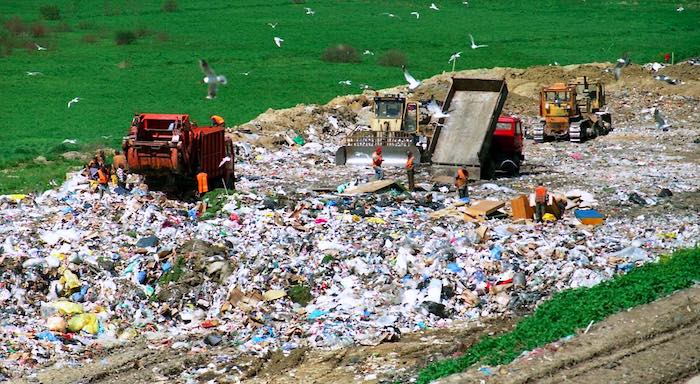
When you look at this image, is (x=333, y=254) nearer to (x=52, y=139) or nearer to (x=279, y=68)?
(x=52, y=139)

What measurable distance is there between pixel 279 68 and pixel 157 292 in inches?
1523

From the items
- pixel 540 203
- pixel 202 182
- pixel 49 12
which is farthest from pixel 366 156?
pixel 49 12

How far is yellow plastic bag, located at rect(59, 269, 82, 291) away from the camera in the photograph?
14529mm

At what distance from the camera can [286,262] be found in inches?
598

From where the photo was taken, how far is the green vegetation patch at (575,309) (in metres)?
11.0

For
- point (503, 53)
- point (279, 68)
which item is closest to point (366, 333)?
point (279, 68)

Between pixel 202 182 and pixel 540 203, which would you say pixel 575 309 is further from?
pixel 202 182

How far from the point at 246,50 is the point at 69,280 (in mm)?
44959

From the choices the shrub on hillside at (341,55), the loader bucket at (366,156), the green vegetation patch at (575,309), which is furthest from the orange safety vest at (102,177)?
the shrub on hillside at (341,55)

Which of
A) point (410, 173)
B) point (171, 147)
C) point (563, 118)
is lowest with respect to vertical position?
point (563, 118)

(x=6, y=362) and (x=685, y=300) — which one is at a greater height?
Answer: (x=685, y=300)

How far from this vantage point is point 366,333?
13.0 m

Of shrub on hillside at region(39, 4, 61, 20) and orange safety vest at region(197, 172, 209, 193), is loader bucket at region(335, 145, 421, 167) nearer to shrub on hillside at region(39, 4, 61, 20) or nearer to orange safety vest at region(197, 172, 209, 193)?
orange safety vest at region(197, 172, 209, 193)

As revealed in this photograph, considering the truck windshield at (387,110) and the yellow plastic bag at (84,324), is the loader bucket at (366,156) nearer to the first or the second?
the truck windshield at (387,110)
